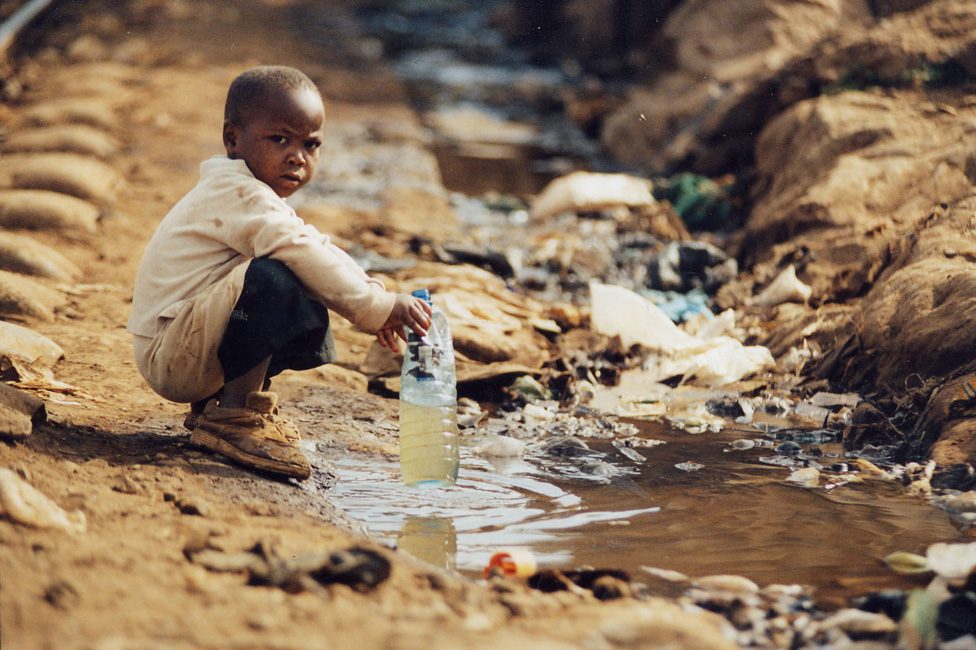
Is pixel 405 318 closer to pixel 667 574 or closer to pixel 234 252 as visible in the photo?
pixel 234 252

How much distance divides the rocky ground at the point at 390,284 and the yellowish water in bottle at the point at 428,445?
0.82 ft

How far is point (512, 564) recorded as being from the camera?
8.77 feet

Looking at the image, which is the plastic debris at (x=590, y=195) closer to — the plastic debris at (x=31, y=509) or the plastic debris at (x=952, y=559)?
the plastic debris at (x=952, y=559)

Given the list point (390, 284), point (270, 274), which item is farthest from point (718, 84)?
point (270, 274)

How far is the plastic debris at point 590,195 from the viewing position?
8.02m

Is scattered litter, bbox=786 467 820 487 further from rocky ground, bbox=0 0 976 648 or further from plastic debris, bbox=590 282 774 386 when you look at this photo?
plastic debris, bbox=590 282 774 386

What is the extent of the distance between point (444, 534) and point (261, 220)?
986mm

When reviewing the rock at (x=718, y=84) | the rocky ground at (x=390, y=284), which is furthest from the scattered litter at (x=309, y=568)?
the rock at (x=718, y=84)

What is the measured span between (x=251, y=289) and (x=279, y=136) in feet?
1.58

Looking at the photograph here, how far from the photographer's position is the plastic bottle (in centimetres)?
349

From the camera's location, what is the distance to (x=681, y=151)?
A: 355 inches

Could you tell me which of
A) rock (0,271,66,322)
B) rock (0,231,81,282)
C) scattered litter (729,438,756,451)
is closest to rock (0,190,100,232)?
rock (0,231,81,282)

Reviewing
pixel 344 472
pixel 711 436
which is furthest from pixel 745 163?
pixel 344 472

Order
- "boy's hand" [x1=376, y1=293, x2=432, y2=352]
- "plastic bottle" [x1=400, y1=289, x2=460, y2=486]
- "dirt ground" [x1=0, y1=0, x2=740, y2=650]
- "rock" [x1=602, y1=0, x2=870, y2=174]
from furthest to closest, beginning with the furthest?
"rock" [x1=602, y1=0, x2=870, y2=174]
"plastic bottle" [x1=400, y1=289, x2=460, y2=486]
"boy's hand" [x1=376, y1=293, x2=432, y2=352]
"dirt ground" [x1=0, y1=0, x2=740, y2=650]
